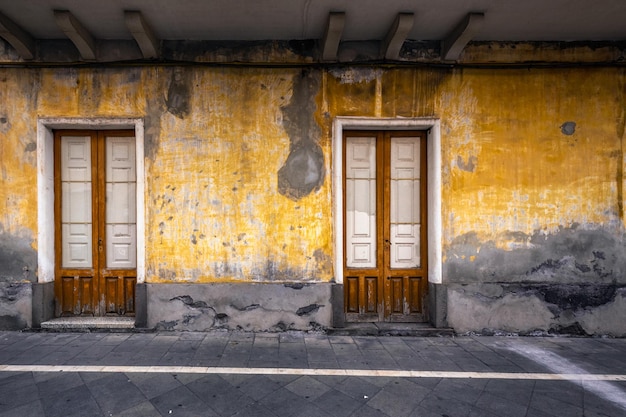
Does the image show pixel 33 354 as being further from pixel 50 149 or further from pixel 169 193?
pixel 50 149

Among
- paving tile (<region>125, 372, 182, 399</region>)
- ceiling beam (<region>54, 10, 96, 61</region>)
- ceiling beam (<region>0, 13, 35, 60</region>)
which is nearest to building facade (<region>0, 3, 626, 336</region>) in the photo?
ceiling beam (<region>0, 13, 35, 60</region>)

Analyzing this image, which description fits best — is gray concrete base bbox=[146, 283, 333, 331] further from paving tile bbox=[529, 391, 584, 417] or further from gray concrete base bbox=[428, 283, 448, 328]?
paving tile bbox=[529, 391, 584, 417]

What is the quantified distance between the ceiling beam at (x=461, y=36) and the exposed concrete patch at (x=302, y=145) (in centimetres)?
203

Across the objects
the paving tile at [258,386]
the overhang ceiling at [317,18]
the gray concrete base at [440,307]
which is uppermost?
the overhang ceiling at [317,18]

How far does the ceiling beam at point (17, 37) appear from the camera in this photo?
476cm

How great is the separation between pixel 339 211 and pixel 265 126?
1.77 meters

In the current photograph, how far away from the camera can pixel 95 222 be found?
18.3 feet

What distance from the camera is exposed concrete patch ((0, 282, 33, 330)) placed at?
17.1 feet

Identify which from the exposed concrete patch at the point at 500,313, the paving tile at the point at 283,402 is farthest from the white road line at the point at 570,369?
the paving tile at the point at 283,402

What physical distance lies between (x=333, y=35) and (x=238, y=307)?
4270 millimetres

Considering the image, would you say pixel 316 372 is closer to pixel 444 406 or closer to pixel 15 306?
pixel 444 406

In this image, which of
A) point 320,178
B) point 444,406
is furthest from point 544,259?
point 320,178

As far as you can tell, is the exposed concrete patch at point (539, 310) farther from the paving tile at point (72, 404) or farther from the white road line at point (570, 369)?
the paving tile at point (72, 404)

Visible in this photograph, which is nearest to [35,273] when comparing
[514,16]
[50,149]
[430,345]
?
[50,149]
